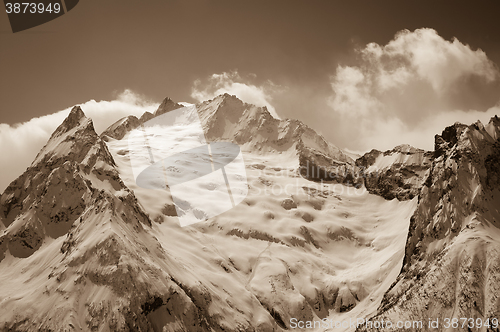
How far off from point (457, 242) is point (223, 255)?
80501 millimetres

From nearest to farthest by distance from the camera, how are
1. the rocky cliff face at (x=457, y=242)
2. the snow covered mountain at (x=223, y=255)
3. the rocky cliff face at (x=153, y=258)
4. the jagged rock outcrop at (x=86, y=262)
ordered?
the jagged rock outcrop at (x=86, y=262) → the rocky cliff face at (x=457, y=242) → the rocky cliff face at (x=153, y=258) → the snow covered mountain at (x=223, y=255)

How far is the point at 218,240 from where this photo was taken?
6629 inches

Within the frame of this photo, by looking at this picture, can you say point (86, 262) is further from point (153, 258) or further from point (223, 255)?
point (223, 255)

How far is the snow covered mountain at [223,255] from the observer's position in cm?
10725

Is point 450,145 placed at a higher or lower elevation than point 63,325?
higher

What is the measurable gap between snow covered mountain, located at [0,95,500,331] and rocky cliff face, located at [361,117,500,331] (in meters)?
0.37

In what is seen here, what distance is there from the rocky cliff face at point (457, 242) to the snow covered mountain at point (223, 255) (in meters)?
0.37

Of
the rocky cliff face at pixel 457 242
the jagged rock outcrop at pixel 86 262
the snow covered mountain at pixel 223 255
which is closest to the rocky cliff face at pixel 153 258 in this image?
the jagged rock outcrop at pixel 86 262

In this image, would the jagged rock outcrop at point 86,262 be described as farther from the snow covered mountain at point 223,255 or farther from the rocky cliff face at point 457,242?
the rocky cliff face at point 457,242

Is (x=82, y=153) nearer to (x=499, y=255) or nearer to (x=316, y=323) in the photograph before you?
(x=316, y=323)

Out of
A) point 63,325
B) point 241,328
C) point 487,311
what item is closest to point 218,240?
point 241,328

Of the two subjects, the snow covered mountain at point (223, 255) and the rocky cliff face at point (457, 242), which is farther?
the snow covered mountain at point (223, 255)

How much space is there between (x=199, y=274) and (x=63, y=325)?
152ft

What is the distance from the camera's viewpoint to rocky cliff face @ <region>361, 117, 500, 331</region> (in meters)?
106
